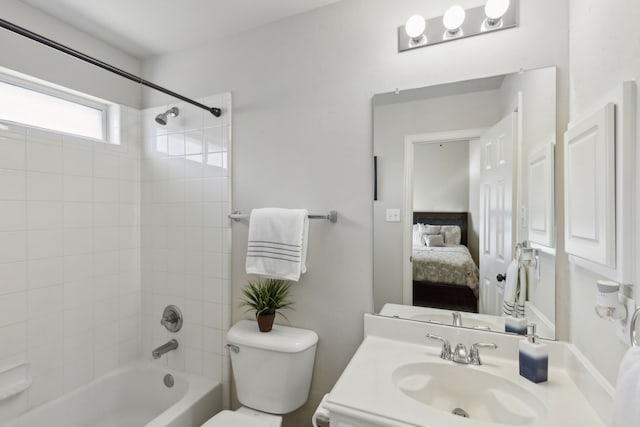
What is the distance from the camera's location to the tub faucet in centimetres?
185

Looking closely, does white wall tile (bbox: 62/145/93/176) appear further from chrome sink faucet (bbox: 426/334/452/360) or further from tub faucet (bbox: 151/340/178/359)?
chrome sink faucet (bbox: 426/334/452/360)

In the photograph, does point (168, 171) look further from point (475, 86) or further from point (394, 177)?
point (475, 86)

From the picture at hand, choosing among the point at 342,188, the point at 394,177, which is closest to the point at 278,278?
the point at 342,188

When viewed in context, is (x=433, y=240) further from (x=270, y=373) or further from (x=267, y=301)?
(x=270, y=373)

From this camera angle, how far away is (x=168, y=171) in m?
2.05

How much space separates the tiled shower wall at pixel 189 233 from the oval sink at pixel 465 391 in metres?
1.10

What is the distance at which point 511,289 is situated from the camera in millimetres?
1251

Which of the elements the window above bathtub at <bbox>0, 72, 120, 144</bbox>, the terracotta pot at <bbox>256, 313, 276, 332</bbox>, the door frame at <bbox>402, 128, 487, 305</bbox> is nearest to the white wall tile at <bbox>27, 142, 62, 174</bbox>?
the window above bathtub at <bbox>0, 72, 120, 144</bbox>

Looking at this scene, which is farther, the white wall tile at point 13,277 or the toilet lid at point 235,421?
the white wall tile at point 13,277

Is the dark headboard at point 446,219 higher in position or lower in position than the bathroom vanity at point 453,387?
higher

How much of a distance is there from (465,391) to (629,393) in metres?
0.70

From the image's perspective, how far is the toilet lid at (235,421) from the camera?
1.41 meters

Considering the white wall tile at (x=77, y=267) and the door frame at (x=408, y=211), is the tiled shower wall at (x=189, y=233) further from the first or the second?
the door frame at (x=408, y=211)

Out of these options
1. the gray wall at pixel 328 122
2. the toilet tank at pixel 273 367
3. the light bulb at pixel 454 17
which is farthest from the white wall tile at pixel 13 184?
the light bulb at pixel 454 17
